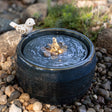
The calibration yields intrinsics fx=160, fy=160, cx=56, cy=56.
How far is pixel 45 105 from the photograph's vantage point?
2.41 m

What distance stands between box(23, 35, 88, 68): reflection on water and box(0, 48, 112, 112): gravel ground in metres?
0.64

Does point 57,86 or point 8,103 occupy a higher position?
point 57,86

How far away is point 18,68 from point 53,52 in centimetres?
55

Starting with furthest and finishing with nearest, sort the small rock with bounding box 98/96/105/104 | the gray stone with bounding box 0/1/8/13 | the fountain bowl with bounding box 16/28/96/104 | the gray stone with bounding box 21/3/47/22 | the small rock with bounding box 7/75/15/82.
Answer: the gray stone with bounding box 0/1/8/13
the gray stone with bounding box 21/3/47/22
the small rock with bounding box 7/75/15/82
the small rock with bounding box 98/96/105/104
the fountain bowl with bounding box 16/28/96/104

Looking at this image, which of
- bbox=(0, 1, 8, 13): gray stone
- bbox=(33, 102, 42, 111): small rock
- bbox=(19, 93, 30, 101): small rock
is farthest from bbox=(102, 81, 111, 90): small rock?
bbox=(0, 1, 8, 13): gray stone

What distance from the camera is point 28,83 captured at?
2.15 meters

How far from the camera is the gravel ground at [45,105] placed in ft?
7.74

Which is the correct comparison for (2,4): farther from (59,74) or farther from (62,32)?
(59,74)

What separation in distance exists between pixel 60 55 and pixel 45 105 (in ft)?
2.58

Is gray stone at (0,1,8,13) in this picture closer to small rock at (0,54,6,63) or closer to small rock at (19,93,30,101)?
small rock at (0,54,6,63)

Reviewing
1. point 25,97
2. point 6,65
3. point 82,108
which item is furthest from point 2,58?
point 82,108

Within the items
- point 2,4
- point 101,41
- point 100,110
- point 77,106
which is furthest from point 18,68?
point 2,4

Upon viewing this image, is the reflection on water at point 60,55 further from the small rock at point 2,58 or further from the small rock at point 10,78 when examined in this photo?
the small rock at point 2,58

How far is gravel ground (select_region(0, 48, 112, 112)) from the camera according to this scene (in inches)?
92.9
